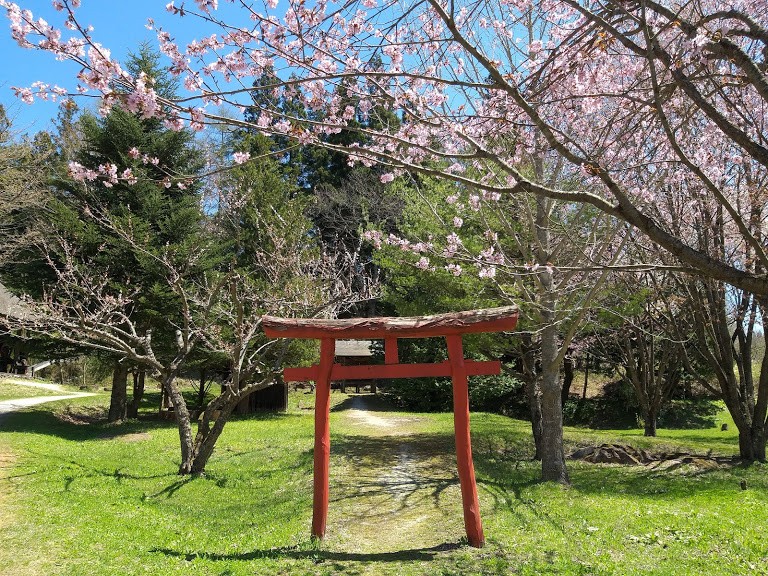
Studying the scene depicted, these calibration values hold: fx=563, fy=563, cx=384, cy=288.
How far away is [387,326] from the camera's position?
269 inches

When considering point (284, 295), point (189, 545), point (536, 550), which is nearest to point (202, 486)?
point (189, 545)

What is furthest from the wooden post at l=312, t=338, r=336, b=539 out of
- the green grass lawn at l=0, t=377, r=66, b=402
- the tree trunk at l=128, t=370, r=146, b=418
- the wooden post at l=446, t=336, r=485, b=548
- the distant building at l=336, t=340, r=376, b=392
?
the green grass lawn at l=0, t=377, r=66, b=402

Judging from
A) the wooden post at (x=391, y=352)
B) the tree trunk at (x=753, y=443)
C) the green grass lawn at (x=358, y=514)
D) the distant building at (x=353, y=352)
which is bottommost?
the green grass lawn at (x=358, y=514)

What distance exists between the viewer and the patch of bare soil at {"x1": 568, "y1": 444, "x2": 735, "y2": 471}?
1129 cm

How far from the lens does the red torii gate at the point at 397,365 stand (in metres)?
6.66

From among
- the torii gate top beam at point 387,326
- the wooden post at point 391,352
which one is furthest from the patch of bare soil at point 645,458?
the wooden post at point 391,352

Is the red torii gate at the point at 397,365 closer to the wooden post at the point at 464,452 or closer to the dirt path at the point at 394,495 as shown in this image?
the wooden post at the point at 464,452

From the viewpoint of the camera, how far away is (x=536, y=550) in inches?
234

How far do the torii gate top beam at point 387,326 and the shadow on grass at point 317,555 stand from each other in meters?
2.41

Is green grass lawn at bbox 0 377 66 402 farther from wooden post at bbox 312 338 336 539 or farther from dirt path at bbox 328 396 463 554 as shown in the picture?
wooden post at bbox 312 338 336 539

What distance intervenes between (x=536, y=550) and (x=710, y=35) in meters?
5.00

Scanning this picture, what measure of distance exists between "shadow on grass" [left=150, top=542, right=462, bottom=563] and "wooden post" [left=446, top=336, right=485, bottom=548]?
1.06 ft

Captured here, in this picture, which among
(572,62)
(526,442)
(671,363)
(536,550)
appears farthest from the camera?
(671,363)

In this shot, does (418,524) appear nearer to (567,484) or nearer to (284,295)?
(567,484)
